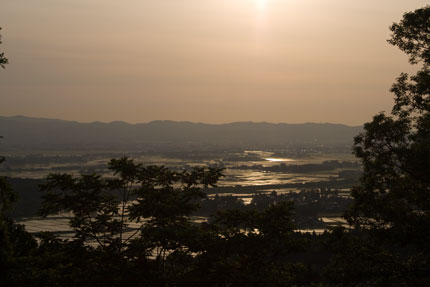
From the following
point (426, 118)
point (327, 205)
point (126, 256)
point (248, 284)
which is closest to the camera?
point (248, 284)

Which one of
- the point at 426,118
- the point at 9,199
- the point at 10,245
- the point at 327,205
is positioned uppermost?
the point at 426,118

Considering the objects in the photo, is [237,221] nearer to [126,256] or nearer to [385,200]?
[126,256]

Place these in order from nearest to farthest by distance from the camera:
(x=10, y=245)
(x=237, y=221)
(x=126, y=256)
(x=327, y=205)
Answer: (x=10, y=245) < (x=126, y=256) < (x=237, y=221) < (x=327, y=205)

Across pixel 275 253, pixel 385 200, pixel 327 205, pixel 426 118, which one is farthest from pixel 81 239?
pixel 327 205

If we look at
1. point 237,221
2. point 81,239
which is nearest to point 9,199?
point 81,239

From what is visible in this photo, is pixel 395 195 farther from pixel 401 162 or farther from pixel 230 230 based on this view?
pixel 230 230

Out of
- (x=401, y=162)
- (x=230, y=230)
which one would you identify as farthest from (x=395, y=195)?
(x=230, y=230)

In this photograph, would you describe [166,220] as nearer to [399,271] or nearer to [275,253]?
[275,253]

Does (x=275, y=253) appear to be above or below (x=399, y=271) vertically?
above

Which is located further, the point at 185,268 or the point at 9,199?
the point at 185,268
